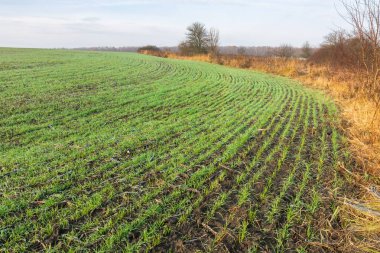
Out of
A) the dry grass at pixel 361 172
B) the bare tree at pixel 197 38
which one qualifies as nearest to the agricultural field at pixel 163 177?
the dry grass at pixel 361 172

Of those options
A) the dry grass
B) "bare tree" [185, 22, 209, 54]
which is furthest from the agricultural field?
"bare tree" [185, 22, 209, 54]

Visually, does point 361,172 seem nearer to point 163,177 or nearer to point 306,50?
point 163,177

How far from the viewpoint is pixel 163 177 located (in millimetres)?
4715

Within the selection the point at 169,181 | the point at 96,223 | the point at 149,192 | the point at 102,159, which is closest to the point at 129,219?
the point at 96,223

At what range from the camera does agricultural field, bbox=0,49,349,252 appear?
3314 mm

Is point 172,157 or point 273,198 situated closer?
point 273,198

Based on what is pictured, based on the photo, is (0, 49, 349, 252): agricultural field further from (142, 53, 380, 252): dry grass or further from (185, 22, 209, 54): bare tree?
(185, 22, 209, 54): bare tree

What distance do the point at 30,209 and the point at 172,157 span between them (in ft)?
8.53

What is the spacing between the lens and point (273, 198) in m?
4.16

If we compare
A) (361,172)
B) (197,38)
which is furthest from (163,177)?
(197,38)

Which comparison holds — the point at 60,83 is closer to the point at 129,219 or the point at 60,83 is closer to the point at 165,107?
the point at 165,107

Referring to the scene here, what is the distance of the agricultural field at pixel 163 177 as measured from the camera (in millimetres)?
3314

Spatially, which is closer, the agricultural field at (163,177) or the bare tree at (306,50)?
the agricultural field at (163,177)

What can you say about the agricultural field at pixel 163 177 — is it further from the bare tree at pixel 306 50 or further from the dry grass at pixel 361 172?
the bare tree at pixel 306 50
